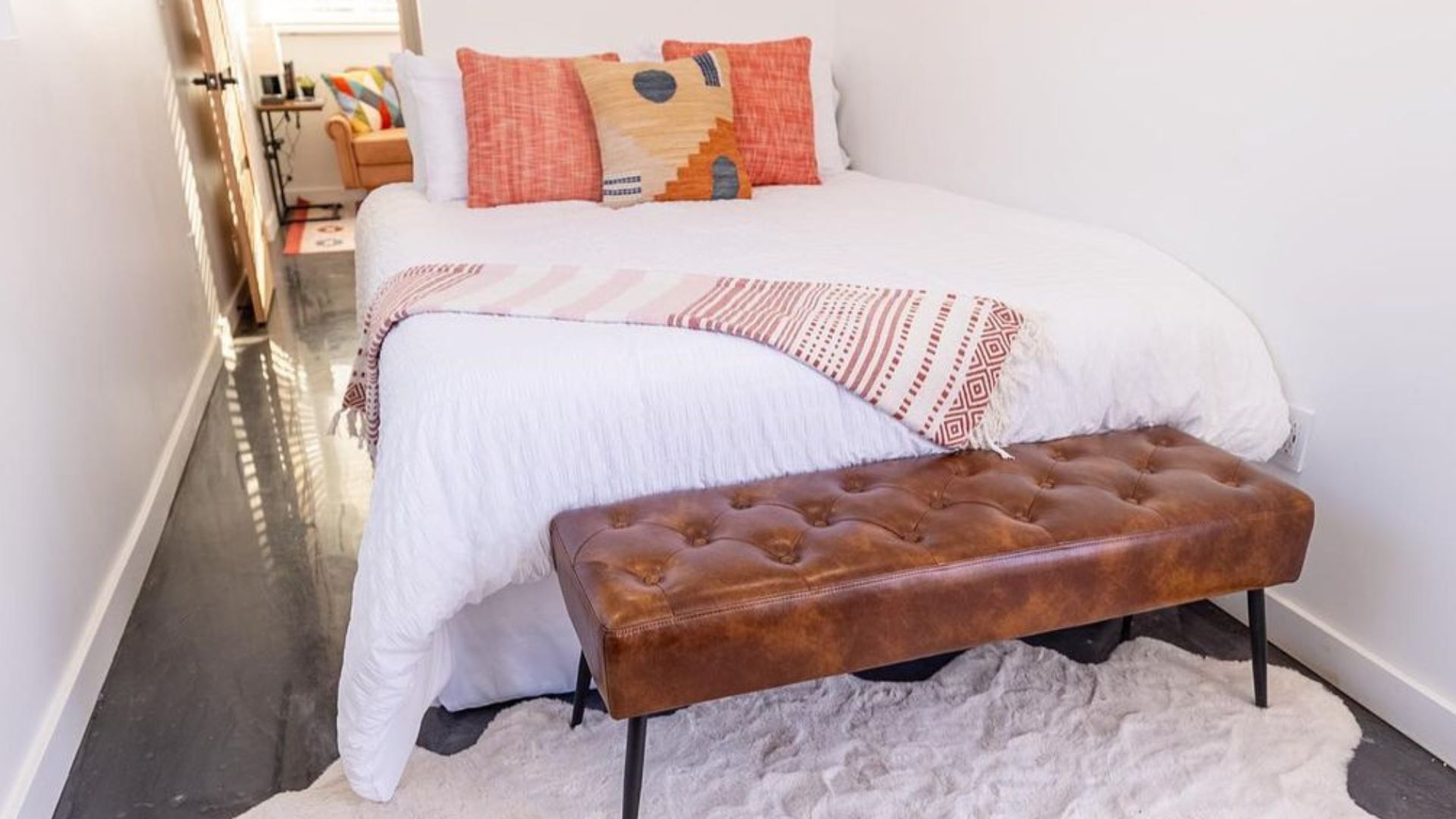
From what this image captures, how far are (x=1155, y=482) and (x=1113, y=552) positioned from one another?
183 mm

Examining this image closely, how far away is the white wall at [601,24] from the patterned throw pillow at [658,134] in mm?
386

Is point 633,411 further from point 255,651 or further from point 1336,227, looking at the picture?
point 1336,227

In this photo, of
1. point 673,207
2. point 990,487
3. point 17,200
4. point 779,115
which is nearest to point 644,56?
point 779,115

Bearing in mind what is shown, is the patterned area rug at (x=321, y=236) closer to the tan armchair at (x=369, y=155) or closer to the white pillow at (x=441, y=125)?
the tan armchair at (x=369, y=155)

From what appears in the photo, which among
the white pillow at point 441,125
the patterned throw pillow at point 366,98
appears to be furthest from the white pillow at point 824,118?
the patterned throw pillow at point 366,98

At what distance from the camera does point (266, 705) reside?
156 centimetres

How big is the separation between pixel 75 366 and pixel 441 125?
43.5 inches

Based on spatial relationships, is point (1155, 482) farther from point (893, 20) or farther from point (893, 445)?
point (893, 20)

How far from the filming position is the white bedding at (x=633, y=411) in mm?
1236

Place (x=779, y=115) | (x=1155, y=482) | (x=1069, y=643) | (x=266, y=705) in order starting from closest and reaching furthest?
(x=1155, y=482)
(x=266, y=705)
(x=1069, y=643)
(x=779, y=115)

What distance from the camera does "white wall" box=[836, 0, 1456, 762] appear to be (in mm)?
1415

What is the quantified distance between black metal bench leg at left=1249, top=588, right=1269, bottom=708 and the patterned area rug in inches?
177

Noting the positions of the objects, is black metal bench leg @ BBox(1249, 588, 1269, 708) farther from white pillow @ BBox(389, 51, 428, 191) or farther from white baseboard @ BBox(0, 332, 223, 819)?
white pillow @ BBox(389, 51, 428, 191)

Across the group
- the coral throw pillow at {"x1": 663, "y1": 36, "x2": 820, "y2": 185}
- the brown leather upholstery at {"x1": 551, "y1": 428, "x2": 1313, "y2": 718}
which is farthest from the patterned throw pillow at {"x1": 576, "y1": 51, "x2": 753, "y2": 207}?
the brown leather upholstery at {"x1": 551, "y1": 428, "x2": 1313, "y2": 718}
